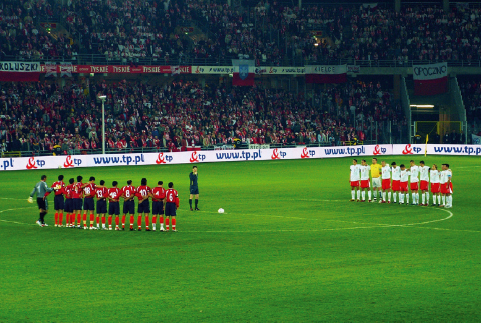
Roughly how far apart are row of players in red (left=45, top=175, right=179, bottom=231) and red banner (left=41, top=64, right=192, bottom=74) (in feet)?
108

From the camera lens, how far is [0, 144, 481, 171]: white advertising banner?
1949 inches

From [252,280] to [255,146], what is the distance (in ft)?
146

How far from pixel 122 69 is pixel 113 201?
36.8 metres

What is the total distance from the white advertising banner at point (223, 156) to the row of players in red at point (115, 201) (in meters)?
24.7

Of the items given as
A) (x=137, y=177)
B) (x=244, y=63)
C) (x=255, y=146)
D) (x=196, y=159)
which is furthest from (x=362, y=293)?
(x=244, y=63)

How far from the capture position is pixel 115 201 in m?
23.9

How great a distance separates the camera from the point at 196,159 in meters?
55.5

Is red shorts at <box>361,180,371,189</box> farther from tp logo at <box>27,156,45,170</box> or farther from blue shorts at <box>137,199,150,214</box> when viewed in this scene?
tp logo at <box>27,156,45,170</box>

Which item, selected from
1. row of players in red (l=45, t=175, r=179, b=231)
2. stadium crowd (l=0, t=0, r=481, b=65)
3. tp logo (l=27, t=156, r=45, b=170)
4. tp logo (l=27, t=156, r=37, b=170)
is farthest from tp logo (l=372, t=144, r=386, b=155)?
row of players in red (l=45, t=175, r=179, b=231)

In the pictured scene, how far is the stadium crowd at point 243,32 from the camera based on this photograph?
193 ft

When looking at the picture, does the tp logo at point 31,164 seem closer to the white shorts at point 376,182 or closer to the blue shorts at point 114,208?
the white shorts at point 376,182

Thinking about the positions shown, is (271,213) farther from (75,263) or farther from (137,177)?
(137,177)

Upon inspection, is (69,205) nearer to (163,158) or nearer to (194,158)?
(163,158)

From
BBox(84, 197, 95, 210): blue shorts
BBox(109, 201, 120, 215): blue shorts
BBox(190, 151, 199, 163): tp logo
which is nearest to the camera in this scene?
BBox(109, 201, 120, 215): blue shorts
